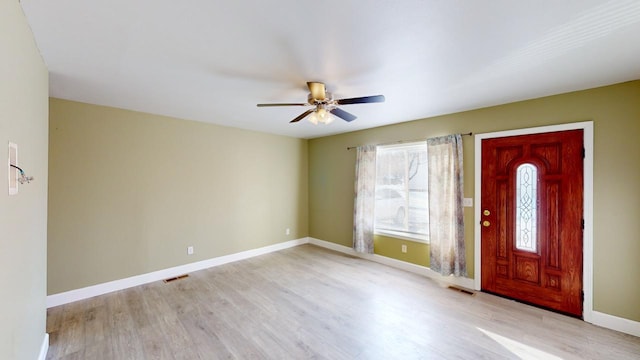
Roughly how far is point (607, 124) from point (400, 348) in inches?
124

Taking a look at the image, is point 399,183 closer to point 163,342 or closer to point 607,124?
point 607,124

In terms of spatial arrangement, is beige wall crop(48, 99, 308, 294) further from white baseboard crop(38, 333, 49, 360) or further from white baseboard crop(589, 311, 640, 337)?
white baseboard crop(589, 311, 640, 337)

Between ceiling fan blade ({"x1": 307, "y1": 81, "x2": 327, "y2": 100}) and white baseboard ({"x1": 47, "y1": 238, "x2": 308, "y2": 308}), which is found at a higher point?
ceiling fan blade ({"x1": 307, "y1": 81, "x2": 327, "y2": 100})

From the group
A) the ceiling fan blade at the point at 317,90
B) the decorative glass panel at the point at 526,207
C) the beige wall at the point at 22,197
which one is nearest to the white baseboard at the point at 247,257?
the beige wall at the point at 22,197

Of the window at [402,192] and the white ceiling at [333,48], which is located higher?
the white ceiling at [333,48]

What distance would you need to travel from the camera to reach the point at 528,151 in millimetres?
3086

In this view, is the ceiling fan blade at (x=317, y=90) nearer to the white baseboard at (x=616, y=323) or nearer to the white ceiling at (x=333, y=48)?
the white ceiling at (x=333, y=48)

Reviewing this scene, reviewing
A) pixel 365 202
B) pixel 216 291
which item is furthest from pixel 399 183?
pixel 216 291

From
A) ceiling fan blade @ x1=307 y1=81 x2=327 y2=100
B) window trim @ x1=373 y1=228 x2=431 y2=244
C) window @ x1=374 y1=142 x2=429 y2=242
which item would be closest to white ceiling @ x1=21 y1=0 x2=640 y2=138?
ceiling fan blade @ x1=307 y1=81 x2=327 y2=100

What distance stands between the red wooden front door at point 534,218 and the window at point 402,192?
35.7 inches

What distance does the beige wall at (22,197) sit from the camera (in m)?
1.22

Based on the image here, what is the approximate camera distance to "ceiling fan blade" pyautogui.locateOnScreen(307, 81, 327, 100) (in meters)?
2.49

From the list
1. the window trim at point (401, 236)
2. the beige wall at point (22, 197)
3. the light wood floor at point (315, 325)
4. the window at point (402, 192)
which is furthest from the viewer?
the window at point (402, 192)

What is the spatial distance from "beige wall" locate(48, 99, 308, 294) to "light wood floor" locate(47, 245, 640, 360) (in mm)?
546
